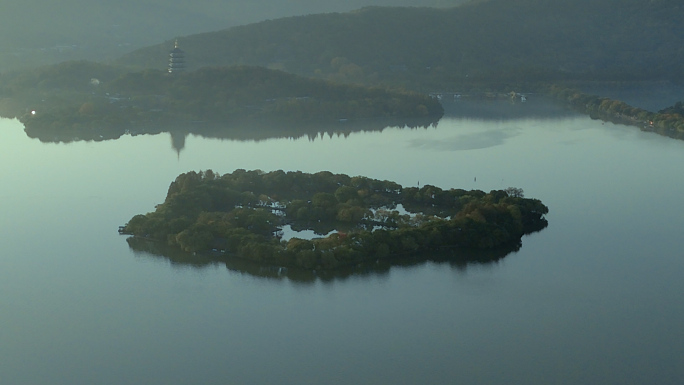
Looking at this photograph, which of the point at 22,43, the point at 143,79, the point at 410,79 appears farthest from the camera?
the point at 22,43

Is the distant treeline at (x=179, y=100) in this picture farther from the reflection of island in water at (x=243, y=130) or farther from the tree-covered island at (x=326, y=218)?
the tree-covered island at (x=326, y=218)

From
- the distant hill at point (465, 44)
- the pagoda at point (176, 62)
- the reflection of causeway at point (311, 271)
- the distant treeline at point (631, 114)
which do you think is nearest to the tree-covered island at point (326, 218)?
the reflection of causeway at point (311, 271)

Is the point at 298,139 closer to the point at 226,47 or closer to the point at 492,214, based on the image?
the point at 492,214

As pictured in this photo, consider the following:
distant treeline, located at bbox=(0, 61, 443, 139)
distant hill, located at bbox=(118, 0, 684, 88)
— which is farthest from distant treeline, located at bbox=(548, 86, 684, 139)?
distant hill, located at bbox=(118, 0, 684, 88)

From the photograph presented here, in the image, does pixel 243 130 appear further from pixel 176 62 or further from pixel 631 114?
pixel 631 114

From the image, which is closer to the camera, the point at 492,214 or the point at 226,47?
the point at 492,214

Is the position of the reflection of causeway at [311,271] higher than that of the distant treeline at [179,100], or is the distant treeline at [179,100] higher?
the distant treeline at [179,100]

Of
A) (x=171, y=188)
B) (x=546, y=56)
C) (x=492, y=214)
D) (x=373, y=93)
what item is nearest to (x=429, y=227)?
(x=492, y=214)

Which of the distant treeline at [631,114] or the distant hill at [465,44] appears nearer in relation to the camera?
the distant treeline at [631,114]
